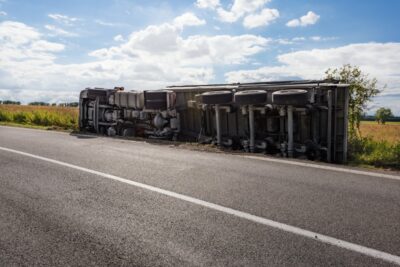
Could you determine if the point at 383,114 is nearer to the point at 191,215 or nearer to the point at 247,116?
the point at 247,116

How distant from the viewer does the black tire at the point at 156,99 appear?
1152 centimetres

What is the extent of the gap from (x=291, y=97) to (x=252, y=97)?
3.54ft

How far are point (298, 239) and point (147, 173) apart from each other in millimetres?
3318

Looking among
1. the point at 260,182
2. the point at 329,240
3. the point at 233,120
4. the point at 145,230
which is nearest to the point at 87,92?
the point at 233,120

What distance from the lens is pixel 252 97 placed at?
8.94 m

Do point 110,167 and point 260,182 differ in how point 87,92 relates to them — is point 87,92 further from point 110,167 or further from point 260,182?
point 260,182

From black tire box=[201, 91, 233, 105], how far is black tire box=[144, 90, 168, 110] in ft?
6.54

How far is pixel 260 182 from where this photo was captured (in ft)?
17.7

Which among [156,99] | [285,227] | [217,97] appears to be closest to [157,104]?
[156,99]

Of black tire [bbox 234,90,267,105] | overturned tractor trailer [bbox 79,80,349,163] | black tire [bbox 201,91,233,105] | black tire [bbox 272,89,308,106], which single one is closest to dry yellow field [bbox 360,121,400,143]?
overturned tractor trailer [bbox 79,80,349,163]

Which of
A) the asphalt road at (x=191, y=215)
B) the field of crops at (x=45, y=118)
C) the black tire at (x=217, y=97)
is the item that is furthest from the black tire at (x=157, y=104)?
the field of crops at (x=45, y=118)

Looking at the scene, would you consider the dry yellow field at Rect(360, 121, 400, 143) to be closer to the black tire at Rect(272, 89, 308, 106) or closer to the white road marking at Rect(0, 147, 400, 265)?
the black tire at Rect(272, 89, 308, 106)

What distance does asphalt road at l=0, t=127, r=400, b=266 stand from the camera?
10.1 feet

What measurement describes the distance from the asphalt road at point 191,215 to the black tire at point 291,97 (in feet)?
6.58
